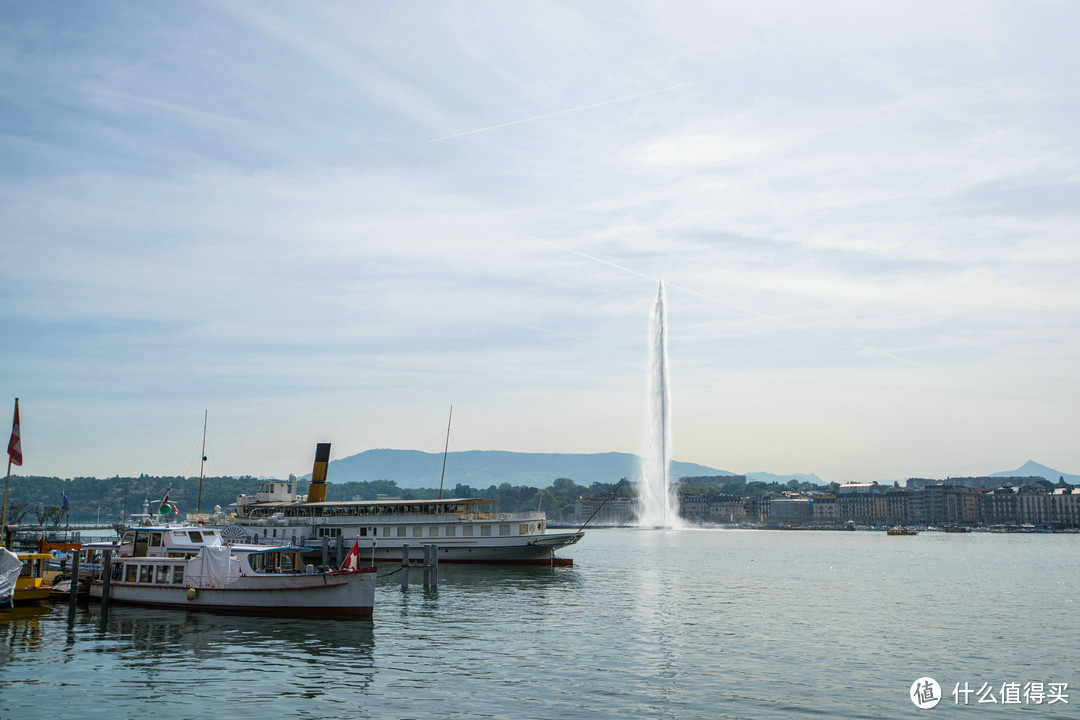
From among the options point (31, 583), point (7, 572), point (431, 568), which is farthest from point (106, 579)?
point (431, 568)

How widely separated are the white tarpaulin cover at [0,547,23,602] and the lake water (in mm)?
1918

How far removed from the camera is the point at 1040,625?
1592 inches

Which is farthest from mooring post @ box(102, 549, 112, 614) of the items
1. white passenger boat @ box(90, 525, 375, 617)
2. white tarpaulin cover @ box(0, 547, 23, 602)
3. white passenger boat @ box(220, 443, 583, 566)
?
white passenger boat @ box(220, 443, 583, 566)

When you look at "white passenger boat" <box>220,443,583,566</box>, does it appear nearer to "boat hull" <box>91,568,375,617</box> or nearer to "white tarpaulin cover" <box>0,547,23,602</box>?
"boat hull" <box>91,568,375,617</box>

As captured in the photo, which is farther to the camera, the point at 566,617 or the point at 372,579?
the point at 566,617

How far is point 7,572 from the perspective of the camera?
4094 cm

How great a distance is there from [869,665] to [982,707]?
5.56 meters

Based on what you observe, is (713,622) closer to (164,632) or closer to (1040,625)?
(1040,625)

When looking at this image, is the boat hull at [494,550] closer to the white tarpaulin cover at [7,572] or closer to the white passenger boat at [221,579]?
the white passenger boat at [221,579]

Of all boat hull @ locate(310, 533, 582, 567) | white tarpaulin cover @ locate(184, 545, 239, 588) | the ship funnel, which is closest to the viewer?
white tarpaulin cover @ locate(184, 545, 239, 588)

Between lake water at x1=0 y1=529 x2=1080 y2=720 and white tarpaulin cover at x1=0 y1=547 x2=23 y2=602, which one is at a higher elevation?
white tarpaulin cover at x1=0 y1=547 x2=23 y2=602

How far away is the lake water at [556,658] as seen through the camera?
78.0 ft

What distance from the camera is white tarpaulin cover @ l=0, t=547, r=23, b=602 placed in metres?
40.7

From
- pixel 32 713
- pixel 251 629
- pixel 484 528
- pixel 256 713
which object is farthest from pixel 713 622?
pixel 484 528
